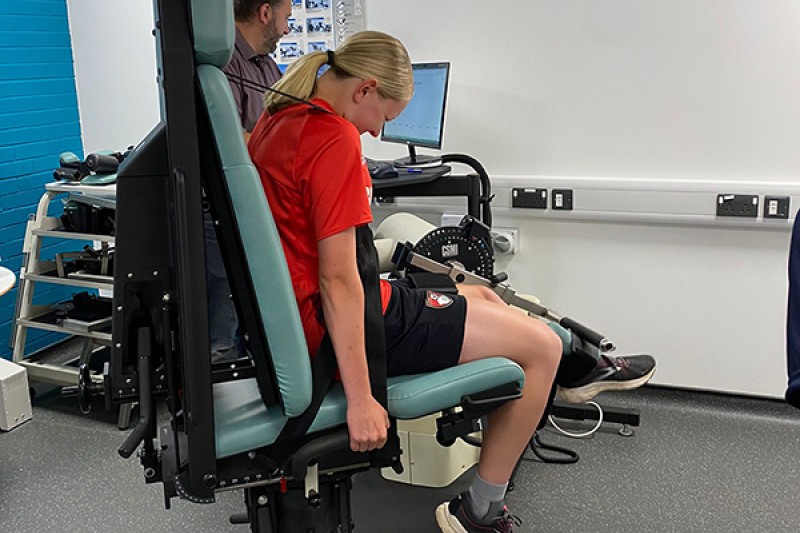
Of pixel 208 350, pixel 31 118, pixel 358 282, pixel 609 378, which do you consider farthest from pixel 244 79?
pixel 31 118

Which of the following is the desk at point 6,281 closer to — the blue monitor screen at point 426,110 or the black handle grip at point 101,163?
the black handle grip at point 101,163

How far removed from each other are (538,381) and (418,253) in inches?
34.5

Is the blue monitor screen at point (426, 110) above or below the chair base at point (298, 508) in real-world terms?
above

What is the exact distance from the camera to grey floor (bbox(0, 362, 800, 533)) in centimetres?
239

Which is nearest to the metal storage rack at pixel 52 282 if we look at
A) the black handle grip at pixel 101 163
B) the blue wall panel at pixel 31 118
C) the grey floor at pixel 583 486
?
the black handle grip at pixel 101 163

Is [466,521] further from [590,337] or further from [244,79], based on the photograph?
[244,79]

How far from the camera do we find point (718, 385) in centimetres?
317

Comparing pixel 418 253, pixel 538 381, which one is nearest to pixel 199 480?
pixel 538 381

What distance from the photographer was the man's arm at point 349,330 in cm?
162

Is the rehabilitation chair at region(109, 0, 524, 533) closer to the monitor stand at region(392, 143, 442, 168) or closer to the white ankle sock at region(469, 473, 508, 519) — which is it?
the white ankle sock at region(469, 473, 508, 519)

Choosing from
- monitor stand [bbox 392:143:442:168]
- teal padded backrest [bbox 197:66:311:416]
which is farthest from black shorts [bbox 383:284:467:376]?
monitor stand [bbox 392:143:442:168]

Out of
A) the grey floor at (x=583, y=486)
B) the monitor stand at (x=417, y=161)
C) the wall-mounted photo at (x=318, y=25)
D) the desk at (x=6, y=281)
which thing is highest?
the wall-mounted photo at (x=318, y=25)

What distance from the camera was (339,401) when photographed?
65.6 inches

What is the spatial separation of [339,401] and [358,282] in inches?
10.4
